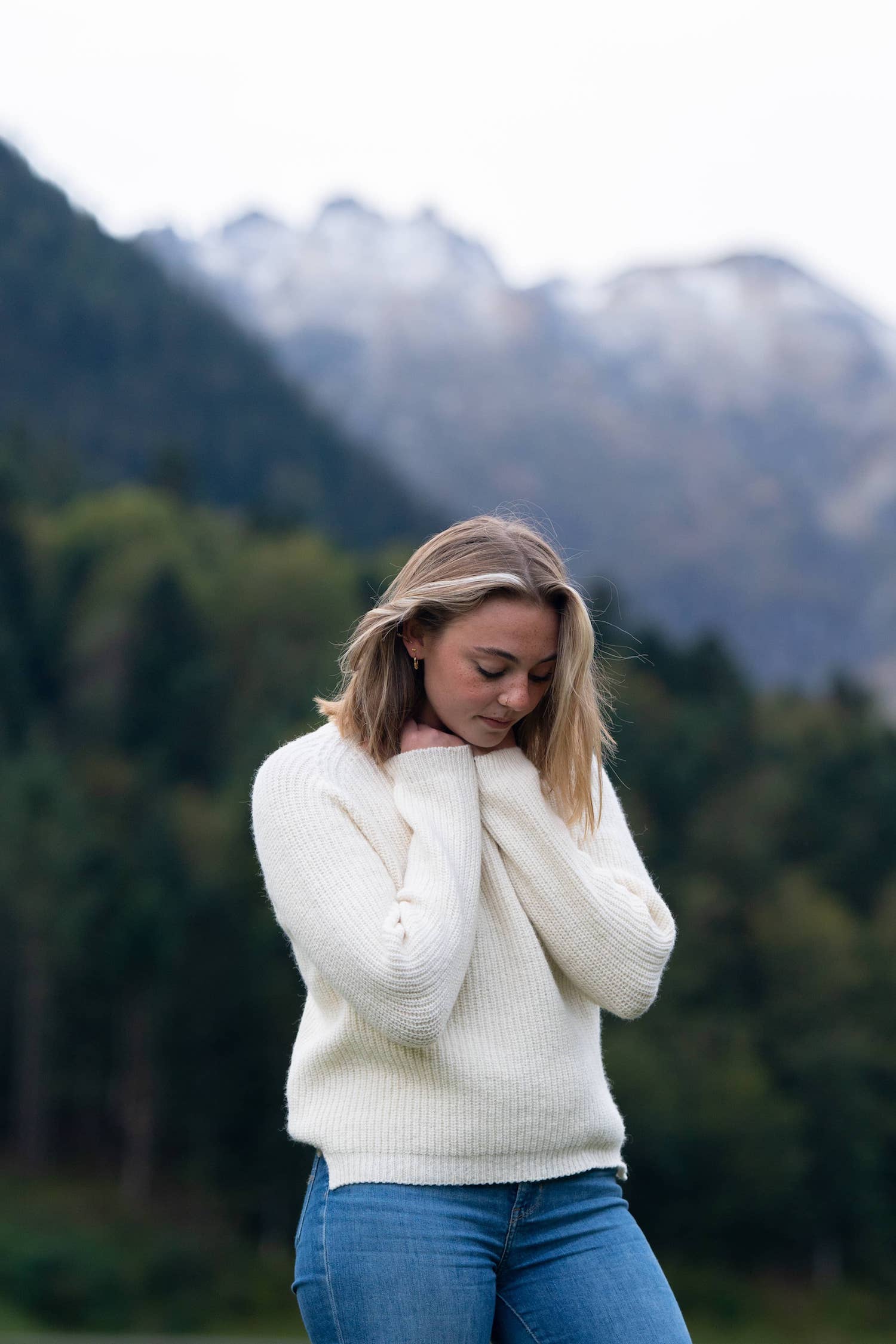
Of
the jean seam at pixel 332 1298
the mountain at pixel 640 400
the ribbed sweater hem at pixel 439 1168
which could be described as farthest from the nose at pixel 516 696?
the mountain at pixel 640 400

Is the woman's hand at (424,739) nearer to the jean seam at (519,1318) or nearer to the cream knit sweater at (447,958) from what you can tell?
the cream knit sweater at (447,958)

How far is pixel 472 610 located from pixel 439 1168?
2.76ft

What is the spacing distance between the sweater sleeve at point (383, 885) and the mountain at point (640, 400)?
91.8m

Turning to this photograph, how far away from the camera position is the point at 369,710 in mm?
2572

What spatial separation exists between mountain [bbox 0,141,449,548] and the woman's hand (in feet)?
264

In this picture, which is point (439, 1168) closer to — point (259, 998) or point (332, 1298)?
point (332, 1298)

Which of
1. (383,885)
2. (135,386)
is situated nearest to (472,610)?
(383,885)

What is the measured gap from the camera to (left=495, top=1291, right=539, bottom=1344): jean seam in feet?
7.66

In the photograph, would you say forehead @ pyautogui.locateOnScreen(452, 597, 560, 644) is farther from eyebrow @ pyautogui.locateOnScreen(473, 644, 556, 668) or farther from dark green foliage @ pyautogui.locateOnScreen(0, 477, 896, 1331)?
dark green foliage @ pyautogui.locateOnScreen(0, 477, 896, 1331)

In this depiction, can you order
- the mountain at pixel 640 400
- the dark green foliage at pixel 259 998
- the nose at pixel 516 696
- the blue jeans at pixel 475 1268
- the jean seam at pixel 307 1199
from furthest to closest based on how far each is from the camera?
the mountain at pixel 640 400 → the dark green foliage at pixel 259 998 → the nose at pixel 516 696 → the jean seam at pixel 307 1199 → the blue jeans at pixel 475 1268

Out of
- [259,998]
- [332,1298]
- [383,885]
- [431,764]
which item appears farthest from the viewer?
[259,998]

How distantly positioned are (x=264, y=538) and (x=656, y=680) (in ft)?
61.3

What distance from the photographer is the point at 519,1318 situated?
2.35 meters

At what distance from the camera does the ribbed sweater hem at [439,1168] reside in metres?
2.29
